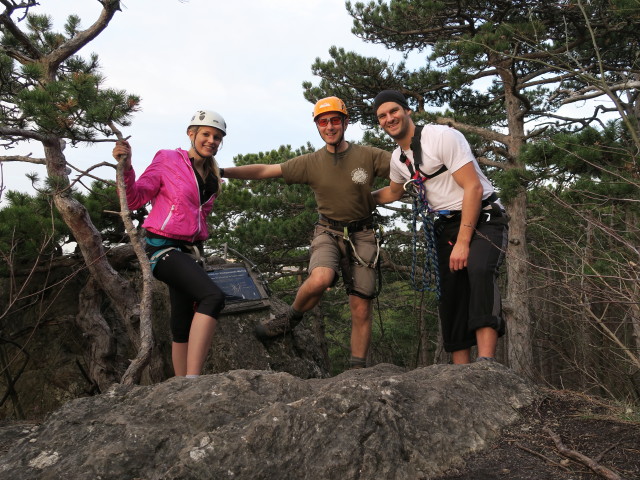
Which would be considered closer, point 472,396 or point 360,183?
point 472,396

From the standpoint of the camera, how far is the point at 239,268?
5.98 meters

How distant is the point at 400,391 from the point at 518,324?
9.11 m

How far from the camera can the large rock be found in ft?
7.23

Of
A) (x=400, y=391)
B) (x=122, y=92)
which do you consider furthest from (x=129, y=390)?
(x=122, y=92)

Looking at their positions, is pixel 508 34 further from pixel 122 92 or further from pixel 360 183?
pixel 122 92

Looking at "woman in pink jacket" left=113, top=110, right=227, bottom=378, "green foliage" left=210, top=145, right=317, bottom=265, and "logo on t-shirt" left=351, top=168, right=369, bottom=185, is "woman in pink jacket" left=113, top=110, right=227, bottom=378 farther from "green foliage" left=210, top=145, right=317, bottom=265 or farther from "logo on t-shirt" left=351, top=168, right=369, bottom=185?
"green foliage" left=210, top=145, right=317, bottom=265

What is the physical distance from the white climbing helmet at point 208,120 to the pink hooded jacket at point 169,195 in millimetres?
247

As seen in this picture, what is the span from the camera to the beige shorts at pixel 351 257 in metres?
4.79

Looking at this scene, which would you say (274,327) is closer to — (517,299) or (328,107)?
(328,107)

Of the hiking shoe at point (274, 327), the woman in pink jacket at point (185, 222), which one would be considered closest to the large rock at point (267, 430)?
the woman in pink jacket at point (185, 222)

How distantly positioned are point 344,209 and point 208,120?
1.30m

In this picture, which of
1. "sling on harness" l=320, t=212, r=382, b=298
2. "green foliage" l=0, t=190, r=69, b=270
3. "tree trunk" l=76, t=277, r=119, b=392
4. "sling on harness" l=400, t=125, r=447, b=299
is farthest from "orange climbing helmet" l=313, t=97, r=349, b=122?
"tree trunk" l=76, t=277, r=119, b=392

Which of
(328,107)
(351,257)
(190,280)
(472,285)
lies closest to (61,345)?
(190,280)

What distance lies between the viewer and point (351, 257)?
487 centimetres
